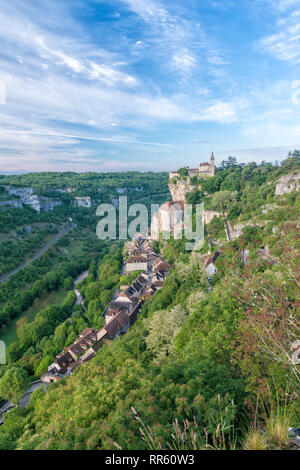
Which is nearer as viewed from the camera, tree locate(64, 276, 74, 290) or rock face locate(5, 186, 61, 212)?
tree locate(64, 276, 74, 290)

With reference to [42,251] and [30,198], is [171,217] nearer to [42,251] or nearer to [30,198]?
[42,251]

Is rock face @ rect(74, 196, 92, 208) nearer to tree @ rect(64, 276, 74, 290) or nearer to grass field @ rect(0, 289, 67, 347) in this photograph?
tree @ rect(64, 276, 74, 290)

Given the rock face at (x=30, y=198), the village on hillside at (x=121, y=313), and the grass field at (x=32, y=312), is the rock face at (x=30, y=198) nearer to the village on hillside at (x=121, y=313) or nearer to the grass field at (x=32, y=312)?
the grass field at (x=32, y=312)

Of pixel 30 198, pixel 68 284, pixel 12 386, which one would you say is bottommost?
pixel 12 386

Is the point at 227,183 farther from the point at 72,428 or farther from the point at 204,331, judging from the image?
the point at 72,428

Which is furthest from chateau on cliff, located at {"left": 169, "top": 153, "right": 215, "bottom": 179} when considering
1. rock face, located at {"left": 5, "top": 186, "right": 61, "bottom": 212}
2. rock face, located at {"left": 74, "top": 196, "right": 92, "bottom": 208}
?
rock face, located at {"left": 74, "top": 196, "right": 92, "bottom": 208}
